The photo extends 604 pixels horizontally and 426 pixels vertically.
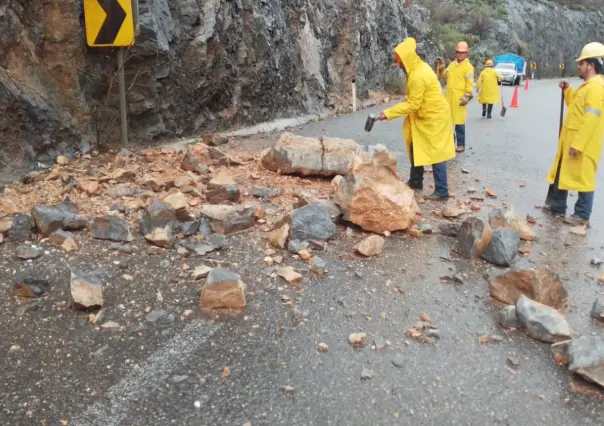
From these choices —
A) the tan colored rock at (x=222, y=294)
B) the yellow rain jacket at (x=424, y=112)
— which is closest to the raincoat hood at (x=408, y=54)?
the yellow rain jacket at (x=424, y=112)

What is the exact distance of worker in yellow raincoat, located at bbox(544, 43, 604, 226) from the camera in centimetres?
527

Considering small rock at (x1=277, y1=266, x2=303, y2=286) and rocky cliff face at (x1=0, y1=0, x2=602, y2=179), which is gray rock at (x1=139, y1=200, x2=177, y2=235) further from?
rocky cliff face at (x1=0, y1=0, x2=602, y2=179)

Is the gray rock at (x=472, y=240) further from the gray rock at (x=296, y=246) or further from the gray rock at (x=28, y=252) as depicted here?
the gray rock at (x=28, y=252)

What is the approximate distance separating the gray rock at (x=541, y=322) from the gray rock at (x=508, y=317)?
3 cm

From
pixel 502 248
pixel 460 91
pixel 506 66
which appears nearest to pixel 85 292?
pixel 502 248

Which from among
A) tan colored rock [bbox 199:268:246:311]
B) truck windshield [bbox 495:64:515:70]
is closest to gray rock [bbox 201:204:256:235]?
tan colored rock [bbox 199:268:246:311]

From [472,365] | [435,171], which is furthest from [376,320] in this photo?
[435,171]

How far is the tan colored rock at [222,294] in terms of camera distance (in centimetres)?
357

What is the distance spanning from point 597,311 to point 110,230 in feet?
12.1

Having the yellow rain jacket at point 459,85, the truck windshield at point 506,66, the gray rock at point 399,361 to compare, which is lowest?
the truck windshield at point 506,66

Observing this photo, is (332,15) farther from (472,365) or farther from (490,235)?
(472,365)

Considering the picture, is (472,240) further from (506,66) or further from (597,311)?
(506,66)

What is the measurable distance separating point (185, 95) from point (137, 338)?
6502 mm

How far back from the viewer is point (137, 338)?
326 cm
